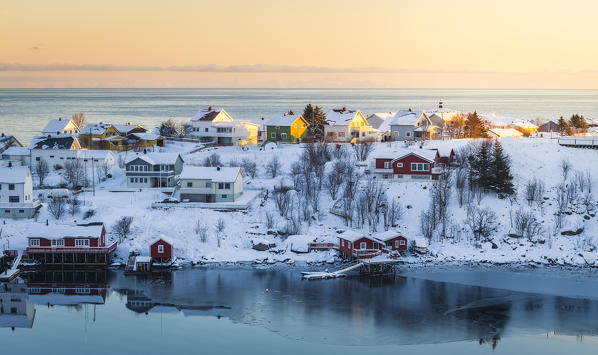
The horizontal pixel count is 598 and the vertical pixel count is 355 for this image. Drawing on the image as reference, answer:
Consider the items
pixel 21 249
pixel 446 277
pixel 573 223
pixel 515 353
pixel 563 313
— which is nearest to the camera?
pixel 515 353

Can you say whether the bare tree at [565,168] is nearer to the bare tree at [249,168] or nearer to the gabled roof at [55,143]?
the bare tree at [249,168]

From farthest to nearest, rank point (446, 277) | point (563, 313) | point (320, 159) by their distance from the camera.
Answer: point (320, 159)
point (446, 277)
point (563, 313)

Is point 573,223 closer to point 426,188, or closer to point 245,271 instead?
point 426,188

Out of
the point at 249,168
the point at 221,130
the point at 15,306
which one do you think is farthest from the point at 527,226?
the point at 221,130

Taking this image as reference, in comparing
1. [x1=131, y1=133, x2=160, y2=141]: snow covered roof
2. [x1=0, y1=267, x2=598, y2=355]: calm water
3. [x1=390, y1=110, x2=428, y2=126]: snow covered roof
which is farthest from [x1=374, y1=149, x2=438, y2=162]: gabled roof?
[x1=131, y1=133, x2=160, y2=141]: snow covered roof

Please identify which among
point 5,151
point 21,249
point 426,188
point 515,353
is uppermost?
point 5,151

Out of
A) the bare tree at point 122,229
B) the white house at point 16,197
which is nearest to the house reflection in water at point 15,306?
the bare tree at point 122,229

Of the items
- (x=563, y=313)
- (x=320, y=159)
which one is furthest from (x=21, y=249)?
(x=563, y=313)

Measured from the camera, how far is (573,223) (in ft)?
204

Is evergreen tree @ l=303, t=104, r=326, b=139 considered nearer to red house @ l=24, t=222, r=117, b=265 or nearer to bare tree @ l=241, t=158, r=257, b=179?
bare tree @ l=241, t=158, r=257, b=179

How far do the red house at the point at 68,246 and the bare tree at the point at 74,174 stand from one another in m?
13.9

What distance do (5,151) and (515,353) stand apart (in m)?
69.3

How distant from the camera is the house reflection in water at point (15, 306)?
148ft

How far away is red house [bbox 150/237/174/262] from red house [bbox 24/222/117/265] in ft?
12.1
